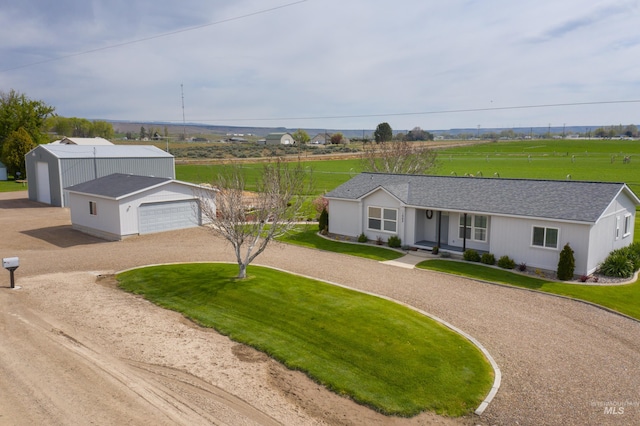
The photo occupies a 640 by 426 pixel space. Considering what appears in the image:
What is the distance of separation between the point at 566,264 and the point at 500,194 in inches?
209

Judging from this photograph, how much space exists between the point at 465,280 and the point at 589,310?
5.05 m

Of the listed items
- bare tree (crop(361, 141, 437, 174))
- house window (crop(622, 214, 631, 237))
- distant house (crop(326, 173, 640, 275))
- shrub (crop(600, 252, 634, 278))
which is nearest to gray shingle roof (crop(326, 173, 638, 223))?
distant house (crop(326, 173, 640, 275))

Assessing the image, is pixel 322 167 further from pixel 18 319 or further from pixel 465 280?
pixel 18 319

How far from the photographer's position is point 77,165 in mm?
43250

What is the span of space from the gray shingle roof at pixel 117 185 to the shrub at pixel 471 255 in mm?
19351

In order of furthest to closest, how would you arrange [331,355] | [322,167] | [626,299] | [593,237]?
[322,167], [593,237], [626,299], [331,355]

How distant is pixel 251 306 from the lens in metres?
17.1

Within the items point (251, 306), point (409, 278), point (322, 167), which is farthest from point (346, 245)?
point (322, 167)

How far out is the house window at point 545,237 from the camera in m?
21.9

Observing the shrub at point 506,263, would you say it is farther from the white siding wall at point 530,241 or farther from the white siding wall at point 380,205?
the white siding wall at point 380,205

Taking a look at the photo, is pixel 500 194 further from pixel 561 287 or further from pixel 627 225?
pixel 627 225

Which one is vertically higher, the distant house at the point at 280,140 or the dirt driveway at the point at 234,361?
the distant house at the point at 280,140

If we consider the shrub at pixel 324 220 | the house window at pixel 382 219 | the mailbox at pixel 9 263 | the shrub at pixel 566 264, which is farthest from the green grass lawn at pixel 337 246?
the mailbox at pixel 9 263

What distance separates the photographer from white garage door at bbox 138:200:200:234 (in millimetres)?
31141
